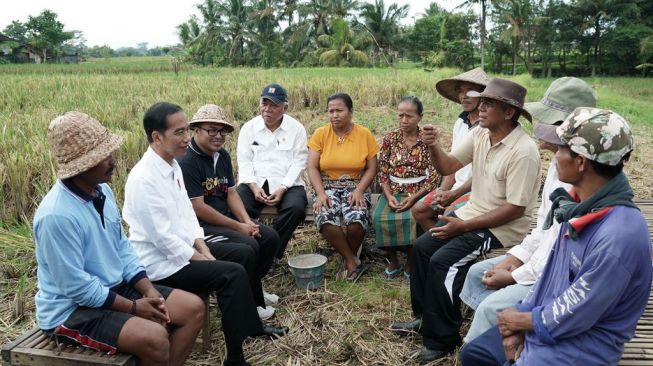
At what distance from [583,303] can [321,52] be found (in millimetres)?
32155

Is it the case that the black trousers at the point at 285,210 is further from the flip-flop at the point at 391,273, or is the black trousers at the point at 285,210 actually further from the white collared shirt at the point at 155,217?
the white collared shirt at the point at 155,217

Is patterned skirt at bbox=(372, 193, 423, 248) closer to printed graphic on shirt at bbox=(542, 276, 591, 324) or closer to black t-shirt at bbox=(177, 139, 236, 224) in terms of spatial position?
black t-shirt at bbox=(177, 139, 236, 224)

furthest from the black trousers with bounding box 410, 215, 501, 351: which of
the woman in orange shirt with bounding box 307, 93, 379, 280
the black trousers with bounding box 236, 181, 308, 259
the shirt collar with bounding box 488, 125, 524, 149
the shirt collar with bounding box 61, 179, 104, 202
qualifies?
the shirt collar with bounding box 61, 179, 104, 202

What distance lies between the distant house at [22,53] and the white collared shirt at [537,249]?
148ft

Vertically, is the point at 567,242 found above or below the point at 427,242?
above

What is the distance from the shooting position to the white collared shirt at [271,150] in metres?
4.36

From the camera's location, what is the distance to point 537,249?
247 centimetres

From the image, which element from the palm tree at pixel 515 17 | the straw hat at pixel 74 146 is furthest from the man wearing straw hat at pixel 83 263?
the palm tree at pixel 515 17

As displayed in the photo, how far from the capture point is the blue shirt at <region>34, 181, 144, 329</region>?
2.05 meters

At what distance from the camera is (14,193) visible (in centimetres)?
462

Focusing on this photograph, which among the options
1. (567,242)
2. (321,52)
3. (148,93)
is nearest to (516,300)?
(567,242)

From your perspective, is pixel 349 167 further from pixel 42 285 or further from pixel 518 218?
pixel 42 285

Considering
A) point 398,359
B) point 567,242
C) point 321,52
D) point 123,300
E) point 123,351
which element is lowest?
point 398,359

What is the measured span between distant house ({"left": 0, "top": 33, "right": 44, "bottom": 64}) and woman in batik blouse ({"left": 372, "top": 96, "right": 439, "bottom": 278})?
43.4 metres
